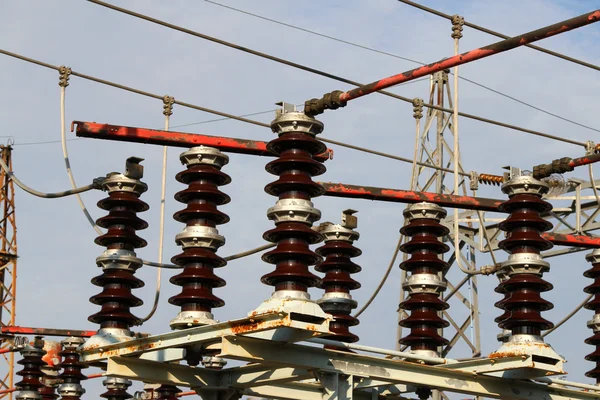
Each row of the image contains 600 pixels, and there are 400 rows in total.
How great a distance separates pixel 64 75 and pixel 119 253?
2501mm

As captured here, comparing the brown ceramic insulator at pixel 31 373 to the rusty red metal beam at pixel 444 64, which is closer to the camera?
the rusty red metal beam at pixel 444 64

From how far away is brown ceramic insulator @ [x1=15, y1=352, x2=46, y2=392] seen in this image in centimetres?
1216

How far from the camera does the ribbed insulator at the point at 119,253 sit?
8.87 meters

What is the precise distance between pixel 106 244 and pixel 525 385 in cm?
373

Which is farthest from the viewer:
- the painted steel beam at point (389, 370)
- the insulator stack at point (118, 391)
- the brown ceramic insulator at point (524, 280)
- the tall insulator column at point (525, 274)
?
the insulator stack at point (118, 391)

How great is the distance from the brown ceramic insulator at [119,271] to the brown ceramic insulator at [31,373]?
3.62 m

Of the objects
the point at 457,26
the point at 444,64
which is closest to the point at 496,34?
the point at 457,26

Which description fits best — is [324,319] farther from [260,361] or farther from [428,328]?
[428,328]

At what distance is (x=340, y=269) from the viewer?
10.7 meters

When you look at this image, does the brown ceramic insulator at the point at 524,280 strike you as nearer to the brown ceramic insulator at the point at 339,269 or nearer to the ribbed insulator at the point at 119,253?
the brown ceramic insulator at the point at 339,269

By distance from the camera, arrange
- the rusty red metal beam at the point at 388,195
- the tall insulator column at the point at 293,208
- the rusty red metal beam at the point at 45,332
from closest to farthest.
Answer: the tall insulator column at the point at 293,208 → the rusty red metal beam at the point at 388,195 → the rusty red metal beam at the point at 45,332

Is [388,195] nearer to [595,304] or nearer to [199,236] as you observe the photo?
[199,236]

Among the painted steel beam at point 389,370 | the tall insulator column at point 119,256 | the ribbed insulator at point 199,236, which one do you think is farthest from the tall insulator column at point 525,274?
the tall insulator column at point 119,256

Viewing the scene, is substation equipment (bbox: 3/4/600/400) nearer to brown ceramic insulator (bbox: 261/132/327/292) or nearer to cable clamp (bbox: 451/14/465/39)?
brown ceramic insulator (bbox: 261/132/327/292)
